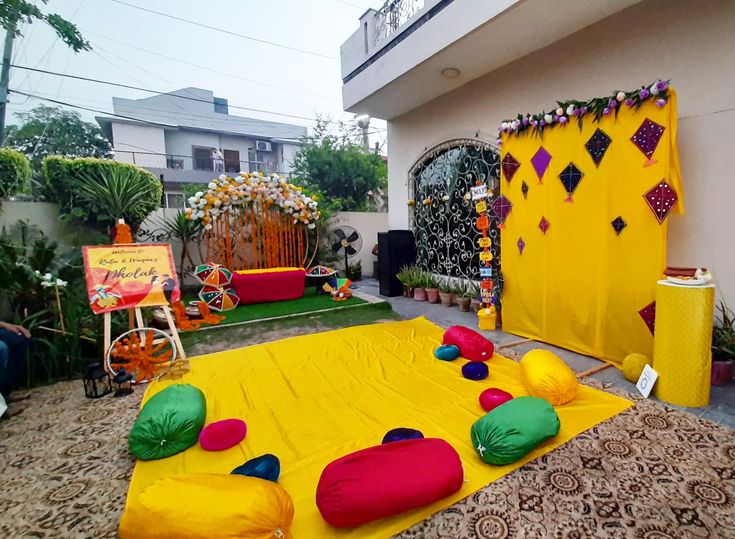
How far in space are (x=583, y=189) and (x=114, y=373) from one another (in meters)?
4.38

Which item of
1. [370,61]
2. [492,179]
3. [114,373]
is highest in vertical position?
[370,61]

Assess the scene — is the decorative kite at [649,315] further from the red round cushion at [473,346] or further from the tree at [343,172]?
the tree at [343,172]

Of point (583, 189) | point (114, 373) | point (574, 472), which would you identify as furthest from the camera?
point (583, 189)

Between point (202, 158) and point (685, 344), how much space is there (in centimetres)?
1842

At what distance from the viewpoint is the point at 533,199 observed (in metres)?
3.59

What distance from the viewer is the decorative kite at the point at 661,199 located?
8.52ft

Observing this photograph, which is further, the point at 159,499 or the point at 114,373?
the point at 114,373

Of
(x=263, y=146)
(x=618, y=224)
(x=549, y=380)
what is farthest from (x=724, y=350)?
(x=263, y=146)

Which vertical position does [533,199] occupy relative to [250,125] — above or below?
below

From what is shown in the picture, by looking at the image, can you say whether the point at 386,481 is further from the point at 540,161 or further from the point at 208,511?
the point at 540,161

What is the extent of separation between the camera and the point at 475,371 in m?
2.74

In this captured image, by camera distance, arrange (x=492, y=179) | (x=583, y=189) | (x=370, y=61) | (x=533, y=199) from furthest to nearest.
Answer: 1. (x=370, y=61)
2. (x=492, y=179)
3. (x=533, y=199)
4. (x=583, y=189)

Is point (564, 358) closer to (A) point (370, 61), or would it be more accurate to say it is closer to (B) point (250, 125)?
(A) point (370, 61)

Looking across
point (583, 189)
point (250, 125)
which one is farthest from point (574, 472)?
point (250, 125)
